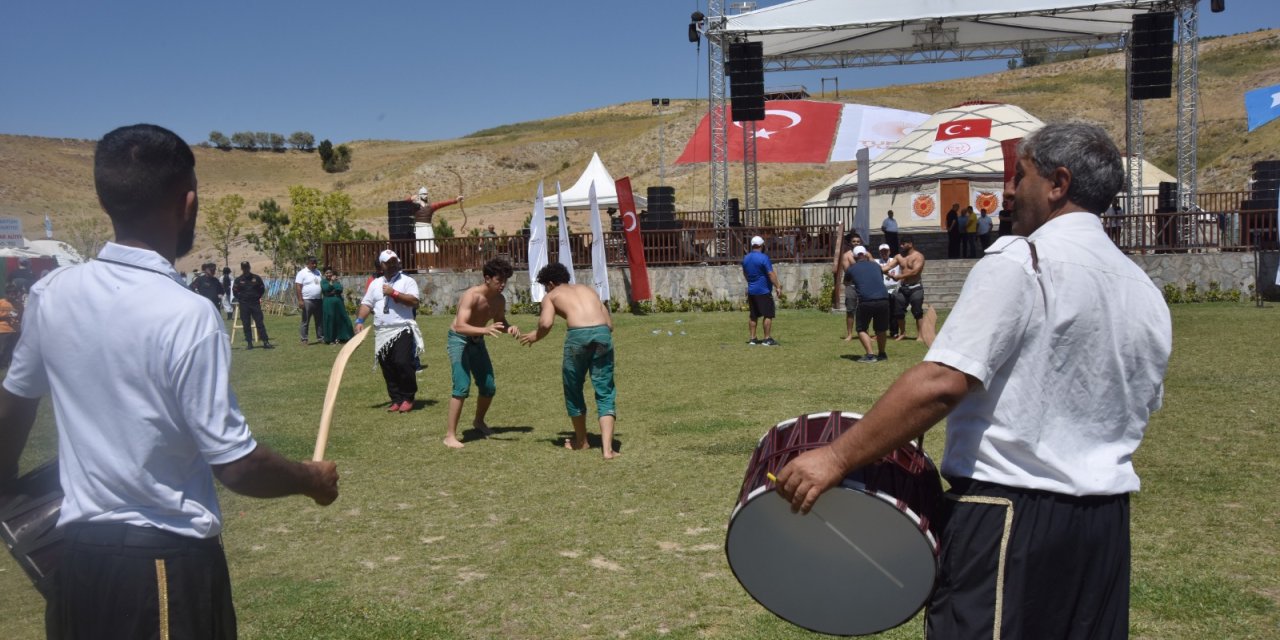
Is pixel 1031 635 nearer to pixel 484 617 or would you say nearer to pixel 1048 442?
pixel 1048 442

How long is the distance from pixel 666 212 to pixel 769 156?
28.3 metres

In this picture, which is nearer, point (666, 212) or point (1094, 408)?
point (1094, 408)

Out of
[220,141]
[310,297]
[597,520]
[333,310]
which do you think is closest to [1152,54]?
[333,310]

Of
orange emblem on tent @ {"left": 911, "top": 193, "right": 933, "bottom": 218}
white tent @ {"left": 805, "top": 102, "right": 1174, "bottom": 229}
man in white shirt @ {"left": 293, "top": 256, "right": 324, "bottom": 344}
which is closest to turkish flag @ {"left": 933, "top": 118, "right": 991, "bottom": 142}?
white tent @ {"left": 805, "top": 102, "right": 1174, "bottom": 229}

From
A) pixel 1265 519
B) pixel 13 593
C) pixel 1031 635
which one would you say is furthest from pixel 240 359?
pixel 1031 635

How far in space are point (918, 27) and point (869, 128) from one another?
1019 inches

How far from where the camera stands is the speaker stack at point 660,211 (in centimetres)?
2384

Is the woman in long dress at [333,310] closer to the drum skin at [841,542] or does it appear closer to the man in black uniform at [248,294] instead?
the man in black uniform at [248,294]

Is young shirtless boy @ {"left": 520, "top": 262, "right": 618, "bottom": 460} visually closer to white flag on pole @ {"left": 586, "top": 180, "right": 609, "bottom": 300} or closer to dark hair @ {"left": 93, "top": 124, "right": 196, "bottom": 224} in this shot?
dark hair @ {"left": 93, "top": 124, "right": 196, "bottom": 224}

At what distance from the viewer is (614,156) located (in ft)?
238

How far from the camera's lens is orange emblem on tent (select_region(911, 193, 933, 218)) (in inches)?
1214

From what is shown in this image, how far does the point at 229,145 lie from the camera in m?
117

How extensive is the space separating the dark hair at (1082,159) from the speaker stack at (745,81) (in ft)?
74.4

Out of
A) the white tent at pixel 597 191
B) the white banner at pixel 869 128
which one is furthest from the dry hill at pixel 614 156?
the white tent at pixel 597 191
